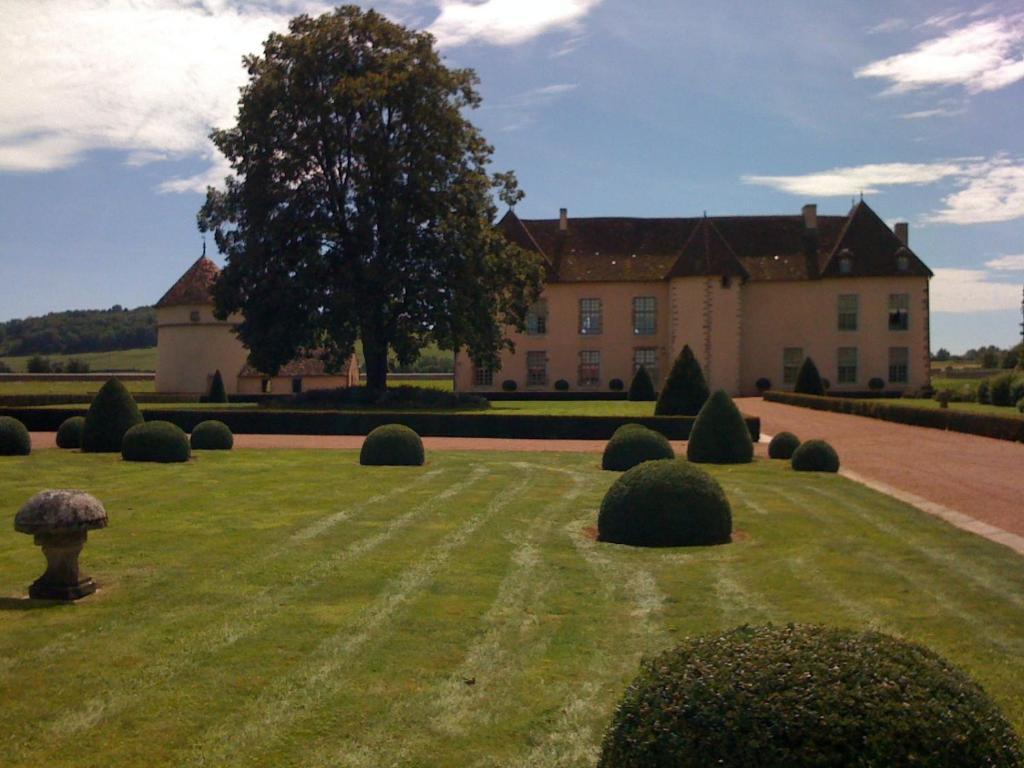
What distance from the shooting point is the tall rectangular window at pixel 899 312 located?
57625 mm

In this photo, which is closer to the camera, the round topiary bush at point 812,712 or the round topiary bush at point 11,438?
the round topiary bush at point 812,712

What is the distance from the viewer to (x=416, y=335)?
4031 centimetres

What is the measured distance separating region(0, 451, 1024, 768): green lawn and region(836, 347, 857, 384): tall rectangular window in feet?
150

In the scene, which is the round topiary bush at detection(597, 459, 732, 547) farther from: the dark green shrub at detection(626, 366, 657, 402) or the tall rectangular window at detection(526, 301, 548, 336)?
the tall rectangular window at detection(526, 301, 548, 336)

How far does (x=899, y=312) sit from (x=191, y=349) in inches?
1675

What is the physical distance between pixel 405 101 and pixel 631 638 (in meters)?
34.7

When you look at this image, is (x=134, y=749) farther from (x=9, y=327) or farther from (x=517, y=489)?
(x=9, y=327)

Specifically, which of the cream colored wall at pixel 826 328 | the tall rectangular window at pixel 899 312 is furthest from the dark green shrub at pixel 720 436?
the tall rectangular window at pixel 899 312

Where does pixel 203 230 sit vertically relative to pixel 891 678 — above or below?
above

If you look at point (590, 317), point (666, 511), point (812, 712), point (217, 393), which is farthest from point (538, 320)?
point (812, 712)

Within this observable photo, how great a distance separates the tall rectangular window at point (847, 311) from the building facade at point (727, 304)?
0.19ft

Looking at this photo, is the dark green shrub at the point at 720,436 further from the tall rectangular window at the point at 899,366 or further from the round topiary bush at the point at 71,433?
the tall rectangular window at the point at 899,366

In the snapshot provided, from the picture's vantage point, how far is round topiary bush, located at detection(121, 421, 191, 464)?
70.8 feet

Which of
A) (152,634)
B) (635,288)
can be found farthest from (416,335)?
(152,634)
